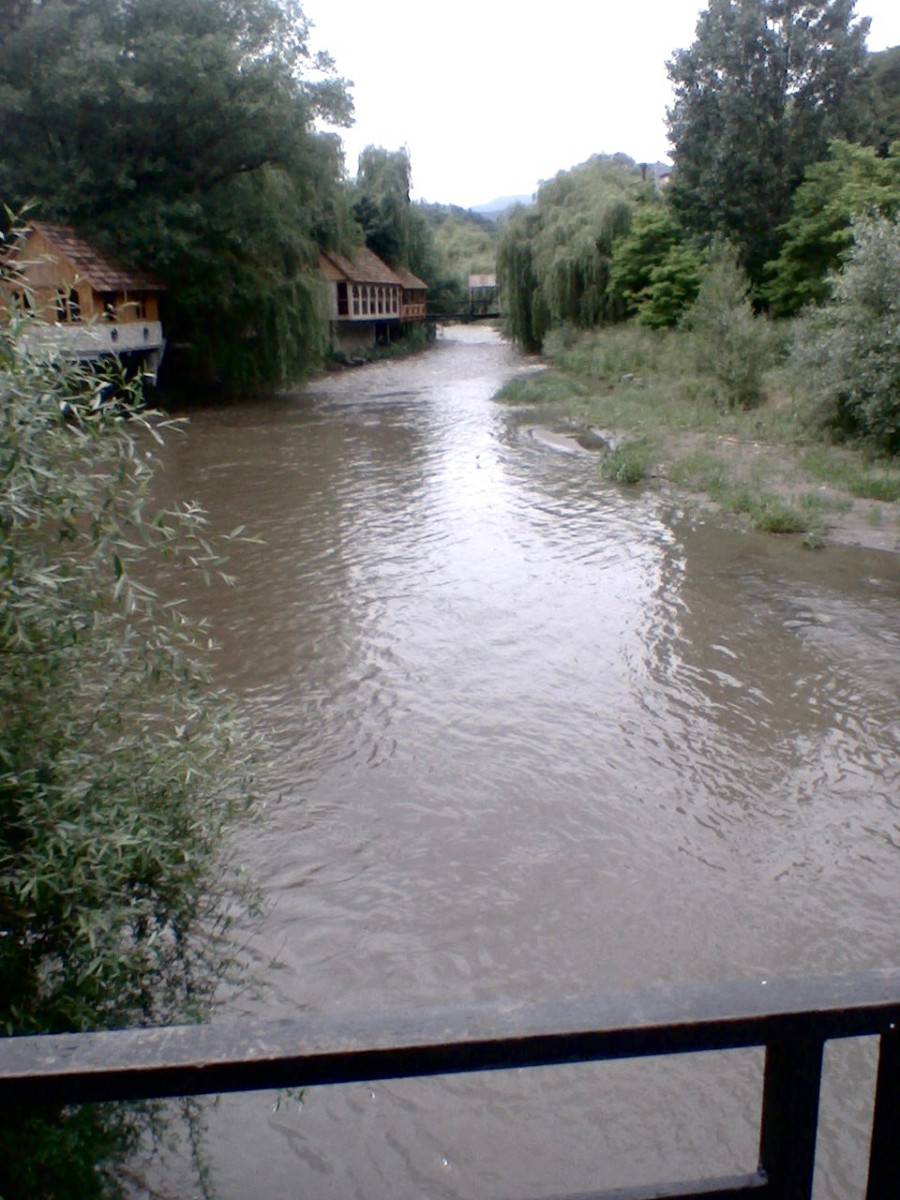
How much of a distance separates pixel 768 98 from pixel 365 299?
20515 millimetres

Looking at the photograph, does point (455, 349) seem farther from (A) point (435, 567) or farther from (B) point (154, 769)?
(B) point (154, 769)

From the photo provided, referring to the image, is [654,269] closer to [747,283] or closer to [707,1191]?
[747,283]

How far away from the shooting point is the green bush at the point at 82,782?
331 centimetres

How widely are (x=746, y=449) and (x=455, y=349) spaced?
108 feet

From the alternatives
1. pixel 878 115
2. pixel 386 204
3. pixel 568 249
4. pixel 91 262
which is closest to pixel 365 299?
pixel 386 204

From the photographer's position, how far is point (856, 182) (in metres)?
22.6

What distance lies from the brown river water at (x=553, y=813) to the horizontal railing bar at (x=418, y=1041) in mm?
74

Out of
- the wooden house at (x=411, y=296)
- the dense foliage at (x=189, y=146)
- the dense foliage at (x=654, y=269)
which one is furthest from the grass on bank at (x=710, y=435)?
the wooden house at (x=411, y=296)

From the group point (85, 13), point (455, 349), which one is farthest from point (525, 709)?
point (455, 349)

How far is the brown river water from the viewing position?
14.5 feet

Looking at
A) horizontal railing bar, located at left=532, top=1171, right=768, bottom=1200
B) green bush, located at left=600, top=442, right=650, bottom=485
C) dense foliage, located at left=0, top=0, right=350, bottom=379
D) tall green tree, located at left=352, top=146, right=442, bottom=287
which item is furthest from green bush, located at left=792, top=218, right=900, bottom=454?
tall green tree, located at left=352, top=146, right=442, bottom=287

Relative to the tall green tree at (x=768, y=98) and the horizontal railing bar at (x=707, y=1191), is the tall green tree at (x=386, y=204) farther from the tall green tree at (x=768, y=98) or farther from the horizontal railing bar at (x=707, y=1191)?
the horizontal railing bar at (x=707, y=1191)

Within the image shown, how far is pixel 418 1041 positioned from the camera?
1359 mm

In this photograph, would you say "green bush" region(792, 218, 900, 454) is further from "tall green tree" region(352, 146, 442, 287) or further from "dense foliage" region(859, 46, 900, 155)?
"tall green tree" region(352, 146, 442, 287)
